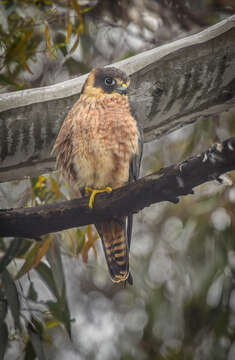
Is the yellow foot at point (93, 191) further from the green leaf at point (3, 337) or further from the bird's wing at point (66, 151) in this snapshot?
the green leaf at point (3, 337)

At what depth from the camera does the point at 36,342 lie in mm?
1349

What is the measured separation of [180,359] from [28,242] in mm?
771

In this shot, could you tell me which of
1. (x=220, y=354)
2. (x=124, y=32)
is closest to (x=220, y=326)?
(x=220, y=354)

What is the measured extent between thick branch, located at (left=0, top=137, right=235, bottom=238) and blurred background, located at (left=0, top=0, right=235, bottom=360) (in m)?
0.17

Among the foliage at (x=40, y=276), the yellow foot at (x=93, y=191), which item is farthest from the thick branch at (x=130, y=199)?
the foliage at (x=40, y=276)

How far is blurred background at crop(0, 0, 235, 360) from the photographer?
1.40 meters

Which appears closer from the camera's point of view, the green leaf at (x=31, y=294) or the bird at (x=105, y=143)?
the bird at (x=105, y=143)

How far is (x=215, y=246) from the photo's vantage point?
1.83 m

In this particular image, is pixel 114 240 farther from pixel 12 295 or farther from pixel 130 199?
pixel 12 295

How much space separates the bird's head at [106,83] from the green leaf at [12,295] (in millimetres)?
617

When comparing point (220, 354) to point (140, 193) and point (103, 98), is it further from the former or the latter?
point (103, 98)

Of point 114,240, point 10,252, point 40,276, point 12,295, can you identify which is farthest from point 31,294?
point 114,240

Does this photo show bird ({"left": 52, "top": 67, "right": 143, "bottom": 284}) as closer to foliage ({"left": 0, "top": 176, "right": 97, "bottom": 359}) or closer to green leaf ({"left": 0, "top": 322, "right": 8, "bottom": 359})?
foliage ({"left": 0, "top": 176, "right": 97, "bottom": 359})

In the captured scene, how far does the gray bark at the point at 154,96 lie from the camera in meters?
1.19
